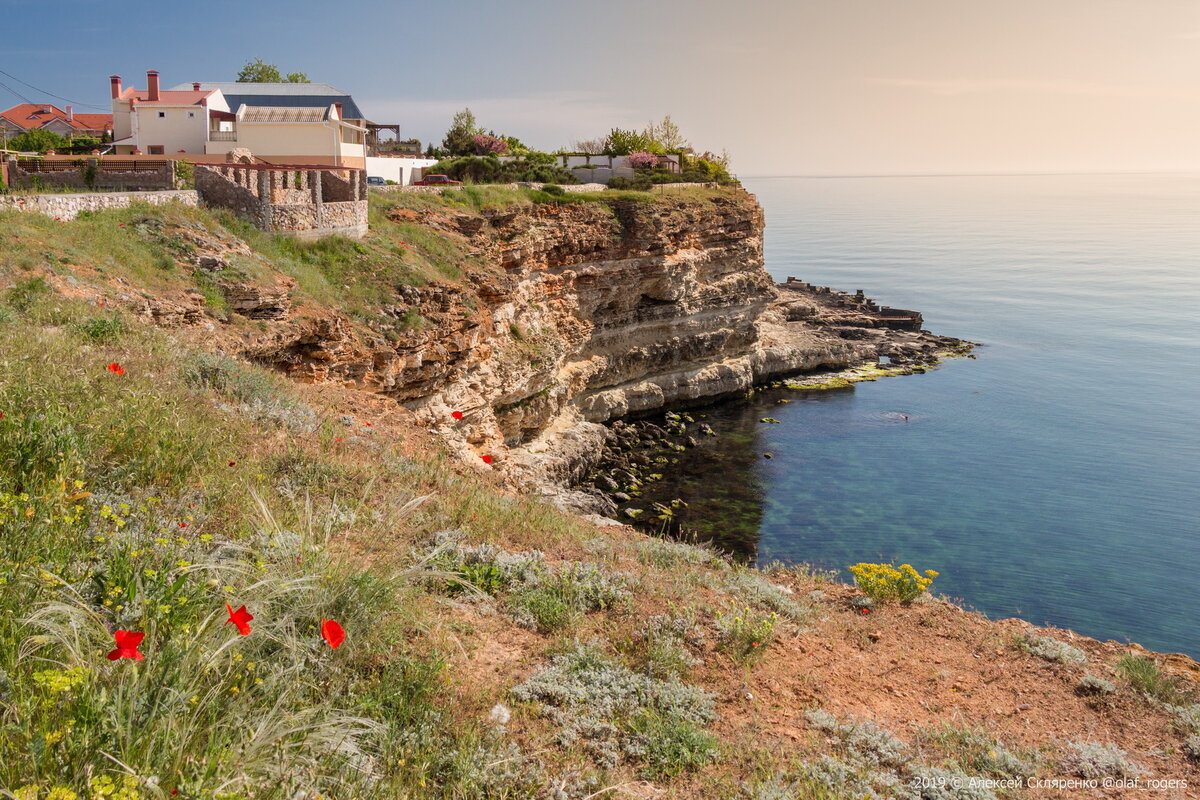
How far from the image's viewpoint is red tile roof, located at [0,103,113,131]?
191 ft

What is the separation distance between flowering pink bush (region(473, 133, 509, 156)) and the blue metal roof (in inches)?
302

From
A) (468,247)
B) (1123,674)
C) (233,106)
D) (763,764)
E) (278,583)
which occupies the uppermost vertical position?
(233,106)

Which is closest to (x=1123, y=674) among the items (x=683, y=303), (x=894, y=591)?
(x=894, y=591)

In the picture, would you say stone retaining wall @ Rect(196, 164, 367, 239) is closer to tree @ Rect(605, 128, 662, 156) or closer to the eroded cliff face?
the eroded cliff face

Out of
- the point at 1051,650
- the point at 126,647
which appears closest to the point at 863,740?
the point at 1051,650

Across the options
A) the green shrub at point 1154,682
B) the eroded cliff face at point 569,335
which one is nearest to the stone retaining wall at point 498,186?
the eroded cliff face at point 569,335

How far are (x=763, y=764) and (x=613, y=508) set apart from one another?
2124cm

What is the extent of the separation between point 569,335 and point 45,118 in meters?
53.8

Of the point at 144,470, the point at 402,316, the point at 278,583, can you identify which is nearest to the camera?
the point at 278,583

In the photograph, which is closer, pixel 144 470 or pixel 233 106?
pixel 144 470

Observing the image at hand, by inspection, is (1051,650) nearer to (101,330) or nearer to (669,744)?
(669,744)

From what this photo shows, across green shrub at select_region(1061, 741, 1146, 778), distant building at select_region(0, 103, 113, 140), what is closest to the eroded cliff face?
green shrub at select_region(1061, 741, 1146, 778)

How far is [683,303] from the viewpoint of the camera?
130 ft

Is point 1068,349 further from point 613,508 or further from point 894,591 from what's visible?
point 894,591
